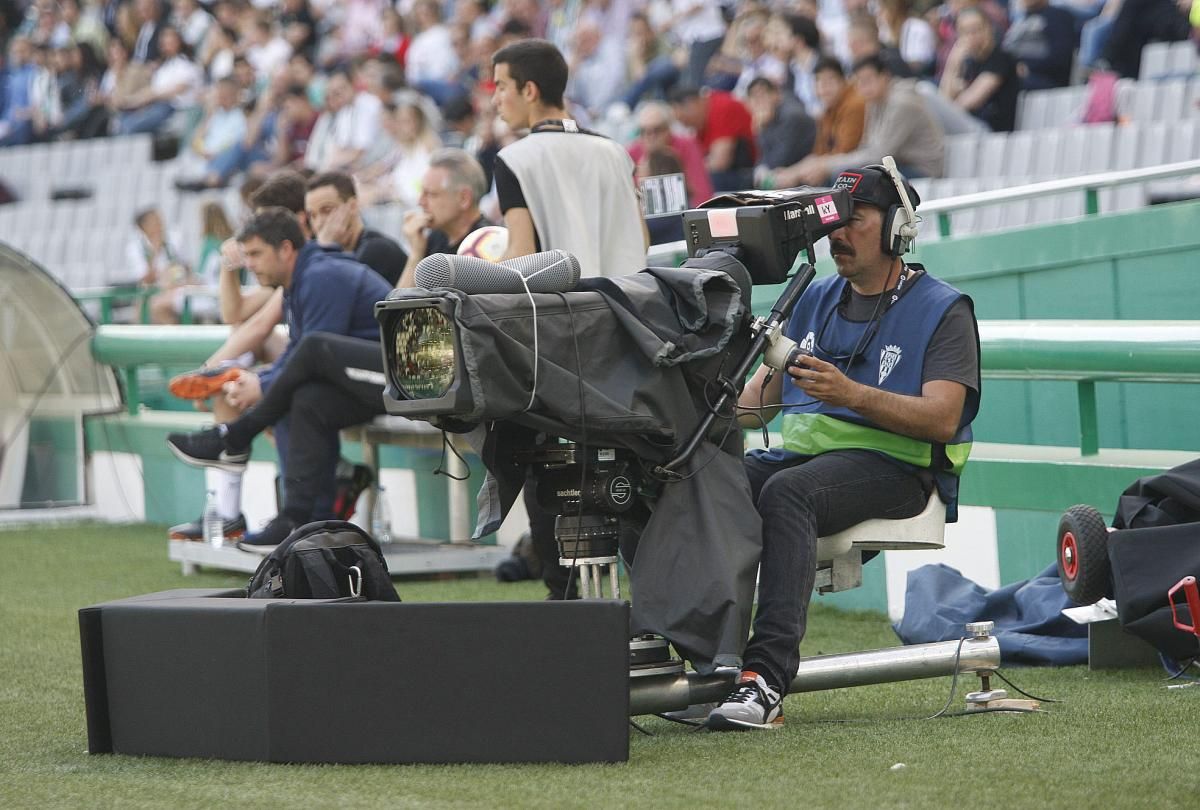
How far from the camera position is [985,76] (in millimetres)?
9633

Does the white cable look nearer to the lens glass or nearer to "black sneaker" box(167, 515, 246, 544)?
the lens glass

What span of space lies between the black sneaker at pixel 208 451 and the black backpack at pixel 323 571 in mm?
3232

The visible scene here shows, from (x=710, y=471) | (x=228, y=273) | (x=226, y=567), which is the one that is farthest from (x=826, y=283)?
(x=228, y=273)

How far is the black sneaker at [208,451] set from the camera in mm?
7168

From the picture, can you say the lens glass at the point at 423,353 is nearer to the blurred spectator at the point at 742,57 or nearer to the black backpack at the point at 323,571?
the black backpack at the point at 323,571

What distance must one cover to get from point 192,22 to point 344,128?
5.68 m

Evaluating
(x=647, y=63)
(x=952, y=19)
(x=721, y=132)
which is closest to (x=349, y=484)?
(x=721, y=132)

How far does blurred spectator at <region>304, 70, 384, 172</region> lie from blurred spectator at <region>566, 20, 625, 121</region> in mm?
1537

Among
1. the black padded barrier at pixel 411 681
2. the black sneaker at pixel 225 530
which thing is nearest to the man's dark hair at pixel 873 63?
the black sneaker at pixel 225 530

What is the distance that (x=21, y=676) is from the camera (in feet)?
16.0

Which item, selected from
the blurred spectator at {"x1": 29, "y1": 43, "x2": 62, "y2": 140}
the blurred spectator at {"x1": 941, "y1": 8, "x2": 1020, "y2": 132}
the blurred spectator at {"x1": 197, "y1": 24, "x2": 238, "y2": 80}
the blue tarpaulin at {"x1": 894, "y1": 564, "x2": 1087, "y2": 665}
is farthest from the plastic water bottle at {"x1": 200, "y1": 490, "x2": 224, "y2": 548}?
the blurred spectator at {"x1": 29, "y1": 43, "x2": 62, "y2": 140}

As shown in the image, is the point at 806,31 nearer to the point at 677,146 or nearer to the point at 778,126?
the point at 778,126

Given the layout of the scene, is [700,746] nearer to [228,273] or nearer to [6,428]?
[228,273]

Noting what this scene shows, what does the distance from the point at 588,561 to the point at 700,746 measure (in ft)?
1.45
